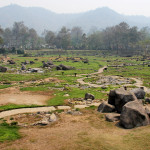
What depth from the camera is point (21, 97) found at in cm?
3127

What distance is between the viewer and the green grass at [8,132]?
1627cm

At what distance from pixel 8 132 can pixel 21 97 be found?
14.1 metres

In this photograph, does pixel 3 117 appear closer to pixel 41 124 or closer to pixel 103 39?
pixel 41 124

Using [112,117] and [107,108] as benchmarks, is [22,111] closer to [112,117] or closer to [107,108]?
[107,108]

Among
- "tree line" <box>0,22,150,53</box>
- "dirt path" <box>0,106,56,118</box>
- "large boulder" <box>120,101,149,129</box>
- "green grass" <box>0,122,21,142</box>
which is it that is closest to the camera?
"green grass" <box>0,122,21,142</box>

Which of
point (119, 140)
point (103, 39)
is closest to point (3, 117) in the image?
point (119, 140)

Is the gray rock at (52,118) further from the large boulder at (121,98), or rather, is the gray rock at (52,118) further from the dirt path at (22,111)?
the large boulder at (121,98)

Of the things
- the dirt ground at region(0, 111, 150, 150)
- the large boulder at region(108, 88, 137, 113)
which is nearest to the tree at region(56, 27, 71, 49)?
the large boulder at region(108, 88, 137, 113)

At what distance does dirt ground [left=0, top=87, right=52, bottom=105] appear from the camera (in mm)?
28688

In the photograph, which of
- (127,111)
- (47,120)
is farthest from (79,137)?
(127,111)

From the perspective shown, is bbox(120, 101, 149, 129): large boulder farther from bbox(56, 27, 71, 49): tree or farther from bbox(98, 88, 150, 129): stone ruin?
bbox(56, 27, 71, 49): tree

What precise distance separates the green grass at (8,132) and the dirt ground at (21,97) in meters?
8.61

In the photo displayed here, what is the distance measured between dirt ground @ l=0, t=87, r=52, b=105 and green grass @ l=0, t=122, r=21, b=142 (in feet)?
28.2

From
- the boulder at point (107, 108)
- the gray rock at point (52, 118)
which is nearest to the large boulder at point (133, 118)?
the boulder at point (107, 108)
